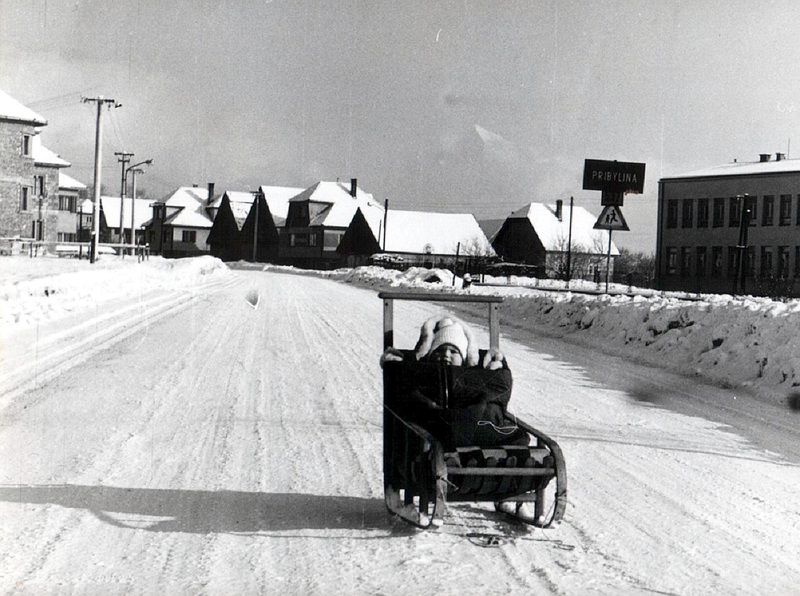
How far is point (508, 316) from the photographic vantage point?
78.1 ft

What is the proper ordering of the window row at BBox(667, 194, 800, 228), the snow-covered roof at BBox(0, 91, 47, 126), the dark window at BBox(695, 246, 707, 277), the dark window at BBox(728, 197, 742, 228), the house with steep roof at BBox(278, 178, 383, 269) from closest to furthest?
the window row at BBox(667, 194, 800, 228) < the dark window at BBox(728, 197, 742, 228) < the dark window at BBox(695, 246, 707, 277) < the snow-covered roof at BBox(0, 91, 47, 126) < the house with steep roof at BBox(278, 178, 383, 269)

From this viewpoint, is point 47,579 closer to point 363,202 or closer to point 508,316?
point 508,316

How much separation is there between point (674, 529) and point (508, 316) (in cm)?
1811

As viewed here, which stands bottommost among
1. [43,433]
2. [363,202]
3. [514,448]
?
[43,433]

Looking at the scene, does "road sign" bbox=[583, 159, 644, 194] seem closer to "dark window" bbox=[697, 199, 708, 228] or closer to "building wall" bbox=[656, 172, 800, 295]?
"building wall" bbox=[656, 172, 800, 295]

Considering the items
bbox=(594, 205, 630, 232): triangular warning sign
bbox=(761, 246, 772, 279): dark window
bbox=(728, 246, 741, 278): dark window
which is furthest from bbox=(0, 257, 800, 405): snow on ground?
bbox=(728, 246, 741, 278): dark window

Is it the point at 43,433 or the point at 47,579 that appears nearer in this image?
the point at 47,579

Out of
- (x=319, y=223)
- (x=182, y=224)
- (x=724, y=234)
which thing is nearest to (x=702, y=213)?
(x=724, y=234)

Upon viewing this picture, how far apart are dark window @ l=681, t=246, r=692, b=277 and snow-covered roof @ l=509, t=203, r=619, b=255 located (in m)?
14.8

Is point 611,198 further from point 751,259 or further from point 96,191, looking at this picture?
point 751,259

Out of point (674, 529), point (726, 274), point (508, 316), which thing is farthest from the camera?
point (726, 274)

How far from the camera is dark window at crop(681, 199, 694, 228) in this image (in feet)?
211

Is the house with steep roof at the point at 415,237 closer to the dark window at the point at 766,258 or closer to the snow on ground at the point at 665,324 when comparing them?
the dark window at the point at 766,258

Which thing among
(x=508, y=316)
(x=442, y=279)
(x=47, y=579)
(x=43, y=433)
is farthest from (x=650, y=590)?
(x=442, y=279)
